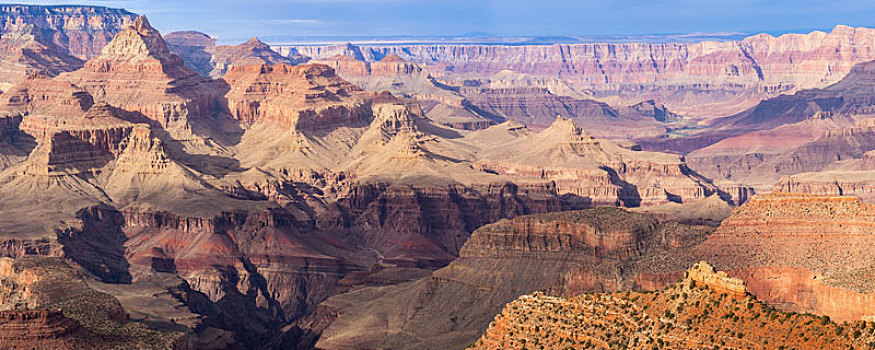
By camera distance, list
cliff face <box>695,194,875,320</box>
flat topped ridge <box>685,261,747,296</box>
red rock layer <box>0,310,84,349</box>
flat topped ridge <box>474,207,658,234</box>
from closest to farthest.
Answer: flat topped ridge <box>685,261,747,296</box> → red rock layer <box>0,310,84,349</box> → cliff face <box>695,194,875,320</box> → flat topped ridge <box>474,207,658,234</box>

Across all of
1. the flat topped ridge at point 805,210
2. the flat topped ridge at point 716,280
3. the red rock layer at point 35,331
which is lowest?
the red rock layer at point 35,331

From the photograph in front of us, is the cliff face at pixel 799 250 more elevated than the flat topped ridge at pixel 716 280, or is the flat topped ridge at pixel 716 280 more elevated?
the flat topped ridge at pixel 716 280

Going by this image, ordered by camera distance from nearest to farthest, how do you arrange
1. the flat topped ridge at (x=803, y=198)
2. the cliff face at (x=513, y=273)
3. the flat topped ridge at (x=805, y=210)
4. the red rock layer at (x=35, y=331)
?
the red rock layer at (x=35, y=331) < the flat topped ridge at (x=805, y=210) < the flat topped ridge at (x=803, y=198) < the cliff face at (x=513, y=273)

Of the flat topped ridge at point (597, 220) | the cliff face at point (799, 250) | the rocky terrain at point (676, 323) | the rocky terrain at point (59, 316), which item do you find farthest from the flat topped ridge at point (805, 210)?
the rocky terrain at point (59, 316)

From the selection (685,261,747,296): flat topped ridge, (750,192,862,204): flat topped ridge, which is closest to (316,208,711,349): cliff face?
(750,192,862,204): flat topped ridge

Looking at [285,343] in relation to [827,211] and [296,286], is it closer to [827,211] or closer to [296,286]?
[296,286]

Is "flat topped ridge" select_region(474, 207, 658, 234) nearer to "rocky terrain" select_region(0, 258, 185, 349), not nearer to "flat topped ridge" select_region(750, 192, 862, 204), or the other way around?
"flat topped ridge" select_region(750, 192, 862, 204)

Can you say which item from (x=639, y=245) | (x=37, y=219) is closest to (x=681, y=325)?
(x=639, y=245)

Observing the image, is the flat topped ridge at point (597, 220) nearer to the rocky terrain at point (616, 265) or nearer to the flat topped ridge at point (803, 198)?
the rocky terrain at point (616, 265)
